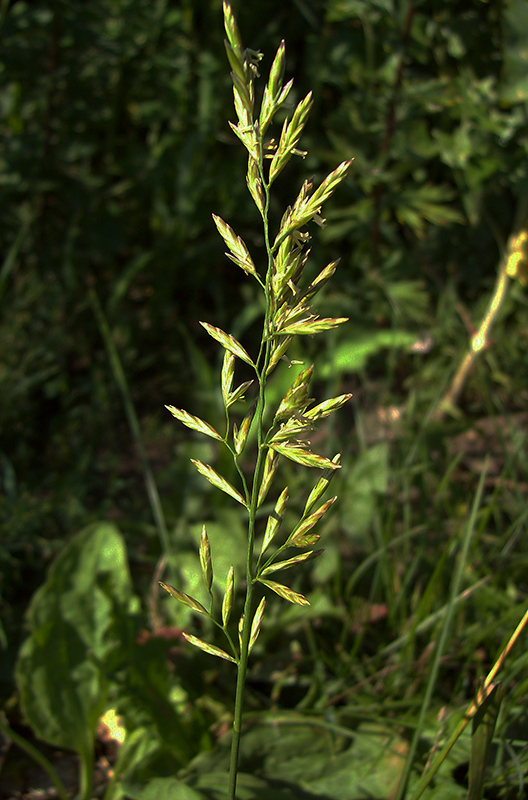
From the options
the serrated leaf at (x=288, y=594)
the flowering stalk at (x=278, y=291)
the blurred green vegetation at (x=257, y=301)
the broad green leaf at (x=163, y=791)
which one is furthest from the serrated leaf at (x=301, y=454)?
the blurred green vegetation at (x=257, y=301)

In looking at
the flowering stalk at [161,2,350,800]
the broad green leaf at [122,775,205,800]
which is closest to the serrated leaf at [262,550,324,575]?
the flowering stalk at [161,2,350,800]

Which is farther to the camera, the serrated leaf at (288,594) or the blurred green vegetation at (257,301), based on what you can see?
the blurred green vegetation at (257,301)

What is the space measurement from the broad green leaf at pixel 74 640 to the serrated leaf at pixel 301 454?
950 millimetres

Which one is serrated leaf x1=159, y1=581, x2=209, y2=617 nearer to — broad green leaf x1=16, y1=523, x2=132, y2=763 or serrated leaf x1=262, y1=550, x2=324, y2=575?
serrated leaf x1=262, y1=550, x2=324, y2=575

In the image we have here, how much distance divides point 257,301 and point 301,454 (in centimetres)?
201

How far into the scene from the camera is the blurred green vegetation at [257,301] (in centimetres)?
175

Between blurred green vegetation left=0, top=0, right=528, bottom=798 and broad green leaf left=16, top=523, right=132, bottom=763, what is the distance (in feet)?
0.25

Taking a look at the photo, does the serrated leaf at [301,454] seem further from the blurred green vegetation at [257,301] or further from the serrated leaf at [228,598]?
the blurred green vegetation at [257,301]

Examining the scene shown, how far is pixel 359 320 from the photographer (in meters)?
2.54

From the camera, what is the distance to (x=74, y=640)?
5.18 feet

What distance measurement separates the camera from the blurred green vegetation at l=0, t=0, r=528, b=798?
175 cm

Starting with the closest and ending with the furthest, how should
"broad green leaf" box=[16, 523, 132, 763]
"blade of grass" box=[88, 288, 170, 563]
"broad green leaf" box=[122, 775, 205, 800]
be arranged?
1. "broad green leaf" box=[122, 775, 205, 800]
2. "broad green leaf" box=[16, 523, 132, 763]
3. "blade of grass" box=[88, 288, 170, 563]

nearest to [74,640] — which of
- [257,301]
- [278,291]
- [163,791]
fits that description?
[163,791]

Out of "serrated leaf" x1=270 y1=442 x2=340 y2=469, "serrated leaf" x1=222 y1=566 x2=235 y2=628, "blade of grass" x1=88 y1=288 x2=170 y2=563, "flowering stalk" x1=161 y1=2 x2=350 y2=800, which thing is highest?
"flowering stalk" x1=161 y1=2 x2=350 y2=800
